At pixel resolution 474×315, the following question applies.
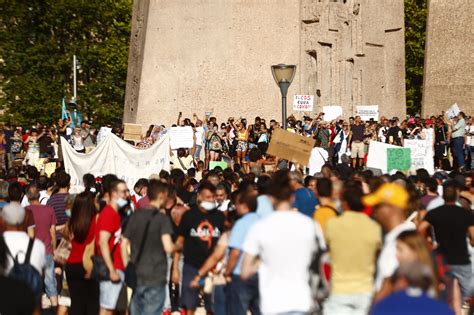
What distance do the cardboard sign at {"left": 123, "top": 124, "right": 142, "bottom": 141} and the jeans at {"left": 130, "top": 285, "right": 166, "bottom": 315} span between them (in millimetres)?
16049

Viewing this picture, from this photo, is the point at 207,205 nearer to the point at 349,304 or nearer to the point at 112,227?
the point at 112,227

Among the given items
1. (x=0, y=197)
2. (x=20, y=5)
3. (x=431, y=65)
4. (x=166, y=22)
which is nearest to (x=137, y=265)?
(x=0, y=197)

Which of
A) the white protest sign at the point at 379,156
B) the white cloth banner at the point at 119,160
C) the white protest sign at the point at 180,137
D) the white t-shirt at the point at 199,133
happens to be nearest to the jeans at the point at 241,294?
the white protest sign at the point at 379,156

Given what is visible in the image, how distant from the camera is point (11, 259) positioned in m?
10.1

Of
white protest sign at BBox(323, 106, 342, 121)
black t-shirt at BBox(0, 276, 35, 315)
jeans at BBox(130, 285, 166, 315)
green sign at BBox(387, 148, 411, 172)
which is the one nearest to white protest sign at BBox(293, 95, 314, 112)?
white protest sign at BBox(323, 106, 342, 121)

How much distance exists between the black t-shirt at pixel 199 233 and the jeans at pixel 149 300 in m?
0.59

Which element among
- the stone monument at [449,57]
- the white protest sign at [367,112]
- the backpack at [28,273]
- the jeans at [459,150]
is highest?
the stone monument at [449,57]

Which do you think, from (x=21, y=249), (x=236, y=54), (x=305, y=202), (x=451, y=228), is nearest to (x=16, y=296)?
(x=21, y=249)

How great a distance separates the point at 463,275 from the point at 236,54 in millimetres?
17088

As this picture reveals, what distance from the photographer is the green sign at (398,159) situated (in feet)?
64.8

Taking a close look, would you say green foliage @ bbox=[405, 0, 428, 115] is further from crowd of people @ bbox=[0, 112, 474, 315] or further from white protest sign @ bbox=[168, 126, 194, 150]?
crowd of people @ bbox=[0, 112, 474, 315]

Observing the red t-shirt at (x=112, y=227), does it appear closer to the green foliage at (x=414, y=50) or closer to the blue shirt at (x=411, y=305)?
the blue shirt at (x=411, y=305)

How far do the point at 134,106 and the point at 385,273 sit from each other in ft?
70.8

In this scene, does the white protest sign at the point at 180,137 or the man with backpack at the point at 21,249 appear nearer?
the man with backpack at the point at 21,249
